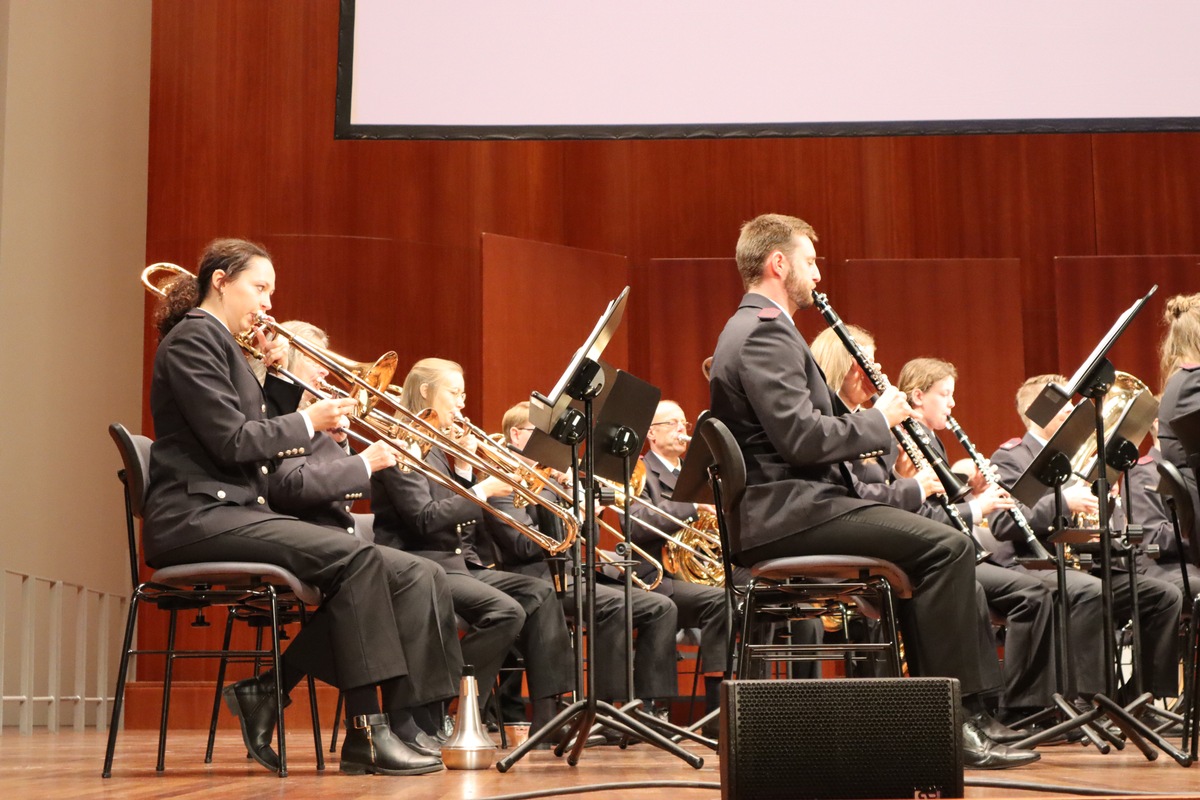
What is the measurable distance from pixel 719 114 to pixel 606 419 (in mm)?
2864

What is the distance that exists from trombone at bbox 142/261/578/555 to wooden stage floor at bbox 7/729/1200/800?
0.86m

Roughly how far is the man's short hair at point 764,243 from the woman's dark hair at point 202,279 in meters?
1.42

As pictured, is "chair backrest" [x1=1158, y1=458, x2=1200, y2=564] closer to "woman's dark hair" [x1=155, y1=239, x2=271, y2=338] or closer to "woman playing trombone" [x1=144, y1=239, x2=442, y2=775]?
"woman playing trombone" [x1=144, y1=239, x2=442, y2=775]

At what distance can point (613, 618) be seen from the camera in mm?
5285

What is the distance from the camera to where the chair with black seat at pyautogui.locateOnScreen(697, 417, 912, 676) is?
11.0 feet

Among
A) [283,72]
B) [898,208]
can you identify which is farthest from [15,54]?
[898,208]

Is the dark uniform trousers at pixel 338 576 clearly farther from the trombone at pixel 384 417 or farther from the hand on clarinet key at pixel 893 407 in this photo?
the hand on clarinet key at pixel 893 407

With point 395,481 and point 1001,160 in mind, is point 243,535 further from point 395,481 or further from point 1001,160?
point 1001,160

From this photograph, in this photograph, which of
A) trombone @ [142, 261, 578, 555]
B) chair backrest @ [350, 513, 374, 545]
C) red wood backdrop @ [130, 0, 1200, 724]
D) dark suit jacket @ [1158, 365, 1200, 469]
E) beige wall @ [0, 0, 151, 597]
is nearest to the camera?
trombone @ [142, 261, 578, 555]

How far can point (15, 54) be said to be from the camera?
6.56 meters

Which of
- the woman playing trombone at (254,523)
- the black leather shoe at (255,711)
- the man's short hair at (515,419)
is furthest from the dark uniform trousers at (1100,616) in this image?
the black leather shoe at (255,711)

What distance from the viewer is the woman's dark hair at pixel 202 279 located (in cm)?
387

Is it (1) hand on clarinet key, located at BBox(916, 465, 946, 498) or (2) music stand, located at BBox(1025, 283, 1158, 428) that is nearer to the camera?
(2) music stand, located at BBox(1025, 283, 1158, 428)

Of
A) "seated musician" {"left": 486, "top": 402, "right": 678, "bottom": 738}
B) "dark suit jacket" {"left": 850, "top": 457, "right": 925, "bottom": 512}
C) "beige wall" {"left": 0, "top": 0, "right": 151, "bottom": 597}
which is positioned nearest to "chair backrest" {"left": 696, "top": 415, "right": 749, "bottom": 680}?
"dark suit jacket" {"left": 850, "top": 457, "right": 925, "bottom": 512}
